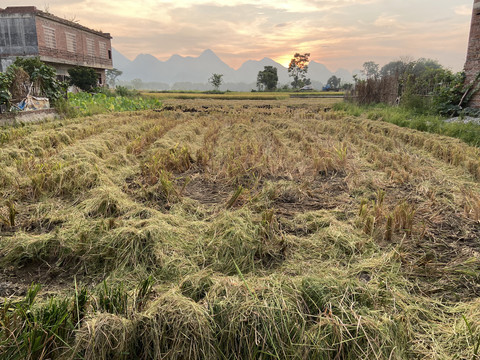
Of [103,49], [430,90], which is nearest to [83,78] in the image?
[103,49]

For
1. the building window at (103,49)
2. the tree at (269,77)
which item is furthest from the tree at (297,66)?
the building window at (103,49)

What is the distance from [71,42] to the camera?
2689 centimetres

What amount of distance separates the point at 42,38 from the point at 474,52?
27.7 m

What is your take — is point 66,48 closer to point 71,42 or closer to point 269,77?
point 71,42

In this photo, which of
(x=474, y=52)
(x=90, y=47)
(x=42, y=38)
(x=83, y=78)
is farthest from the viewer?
(x=90, y=47)

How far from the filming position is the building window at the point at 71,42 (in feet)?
86.8

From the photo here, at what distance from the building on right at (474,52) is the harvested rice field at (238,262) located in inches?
301

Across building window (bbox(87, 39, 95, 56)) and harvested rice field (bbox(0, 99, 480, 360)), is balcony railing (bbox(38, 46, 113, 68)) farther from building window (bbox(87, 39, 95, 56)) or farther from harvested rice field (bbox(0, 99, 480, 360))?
harvested rice field (bbox(0, 99, 480, 360))

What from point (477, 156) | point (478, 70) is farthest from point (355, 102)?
point (477, 156)

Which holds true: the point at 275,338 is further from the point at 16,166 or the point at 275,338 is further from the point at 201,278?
the point at 16,166

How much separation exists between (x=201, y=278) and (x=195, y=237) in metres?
0.70

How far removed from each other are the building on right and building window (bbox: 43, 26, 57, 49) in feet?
90.4

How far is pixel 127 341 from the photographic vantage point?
1.47 m

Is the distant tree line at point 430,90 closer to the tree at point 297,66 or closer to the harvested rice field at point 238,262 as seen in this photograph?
the harvested rice field at point 238,262
